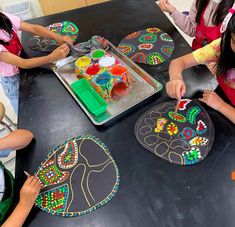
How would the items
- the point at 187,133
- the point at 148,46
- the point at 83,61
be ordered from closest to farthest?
the point at 187,133 → the point at 83,61 → the point at 148,46

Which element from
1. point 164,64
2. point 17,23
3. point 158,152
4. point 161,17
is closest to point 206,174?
point 158,152

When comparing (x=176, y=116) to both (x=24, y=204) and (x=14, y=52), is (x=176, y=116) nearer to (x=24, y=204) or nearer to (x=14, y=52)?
(x=24, y=204)

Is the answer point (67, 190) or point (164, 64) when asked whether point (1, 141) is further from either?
point (164, 64)

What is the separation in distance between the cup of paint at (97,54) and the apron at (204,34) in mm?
464

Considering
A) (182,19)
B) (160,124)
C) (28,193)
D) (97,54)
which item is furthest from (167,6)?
(28,193)

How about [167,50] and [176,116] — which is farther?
[167,50]

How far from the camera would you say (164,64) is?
0.98m

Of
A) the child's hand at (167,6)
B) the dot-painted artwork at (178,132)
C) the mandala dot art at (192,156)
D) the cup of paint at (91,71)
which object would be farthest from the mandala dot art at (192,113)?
the child's hand at (167,6)

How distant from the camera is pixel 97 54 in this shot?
96 centimetres

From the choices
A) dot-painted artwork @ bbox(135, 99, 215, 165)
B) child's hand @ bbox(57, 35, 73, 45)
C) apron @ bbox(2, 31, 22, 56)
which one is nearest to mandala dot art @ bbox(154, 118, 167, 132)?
dot-painted artwork @ bbox(135, 99, 215, 165)

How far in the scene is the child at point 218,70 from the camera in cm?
78

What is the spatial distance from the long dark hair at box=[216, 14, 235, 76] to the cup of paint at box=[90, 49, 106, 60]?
0.43 metres

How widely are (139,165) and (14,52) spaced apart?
0.78 m

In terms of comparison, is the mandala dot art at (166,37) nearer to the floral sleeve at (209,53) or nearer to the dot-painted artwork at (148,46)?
the dot-painted artwork at (148,46)
